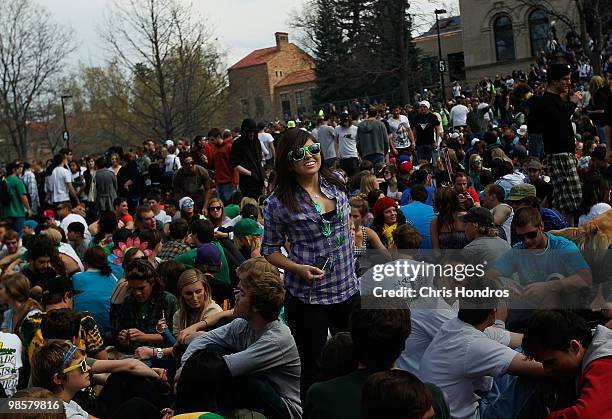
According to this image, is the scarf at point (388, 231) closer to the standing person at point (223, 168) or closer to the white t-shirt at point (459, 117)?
the standing person at point (223, 168)

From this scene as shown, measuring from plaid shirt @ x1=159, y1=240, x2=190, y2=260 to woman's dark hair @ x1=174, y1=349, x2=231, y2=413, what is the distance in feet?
15.2

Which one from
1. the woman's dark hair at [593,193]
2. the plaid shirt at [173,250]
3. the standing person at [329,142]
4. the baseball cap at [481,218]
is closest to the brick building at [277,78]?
the standing person at [329,142]

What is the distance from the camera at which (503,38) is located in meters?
56.3

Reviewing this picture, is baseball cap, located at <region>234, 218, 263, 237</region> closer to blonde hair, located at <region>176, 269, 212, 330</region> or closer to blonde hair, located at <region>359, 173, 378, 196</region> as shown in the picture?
blonde hair, located at <region>359, 173, 378, 196</region>

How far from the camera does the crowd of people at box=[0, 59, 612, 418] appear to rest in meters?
3.99

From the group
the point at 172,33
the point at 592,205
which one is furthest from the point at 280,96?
the point at 592,205

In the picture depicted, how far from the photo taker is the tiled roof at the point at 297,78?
91688 millimetres

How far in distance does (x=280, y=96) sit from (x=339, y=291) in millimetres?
92499

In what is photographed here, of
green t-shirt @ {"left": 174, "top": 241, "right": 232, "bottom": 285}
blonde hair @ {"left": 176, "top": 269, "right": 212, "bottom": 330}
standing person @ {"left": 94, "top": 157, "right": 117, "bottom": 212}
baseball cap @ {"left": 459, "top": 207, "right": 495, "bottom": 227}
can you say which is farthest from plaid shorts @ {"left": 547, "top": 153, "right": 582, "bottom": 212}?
standing person @ {"left": 94, "top": 157, "right": 117, "bottom": 212}

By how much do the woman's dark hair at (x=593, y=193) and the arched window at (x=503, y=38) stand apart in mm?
50122

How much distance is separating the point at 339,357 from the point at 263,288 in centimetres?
77

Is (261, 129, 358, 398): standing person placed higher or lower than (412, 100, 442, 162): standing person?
lower

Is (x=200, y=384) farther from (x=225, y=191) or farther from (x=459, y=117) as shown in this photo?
(x=459, y=117)

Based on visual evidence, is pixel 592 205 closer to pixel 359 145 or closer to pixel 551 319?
pixel 551 319
